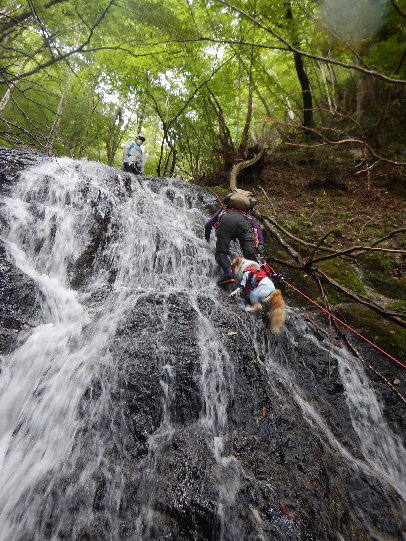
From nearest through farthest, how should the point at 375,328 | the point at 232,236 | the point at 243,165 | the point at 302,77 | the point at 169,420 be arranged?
the point at 169,420 → the point at 375,328 → the point at 232,236 → the point at 243,165 → the point at 302,77

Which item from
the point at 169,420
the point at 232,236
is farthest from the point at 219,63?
the point at 169,420

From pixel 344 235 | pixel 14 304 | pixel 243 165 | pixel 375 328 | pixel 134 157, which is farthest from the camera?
pixel 134 157

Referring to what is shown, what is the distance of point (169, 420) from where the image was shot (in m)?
3.11

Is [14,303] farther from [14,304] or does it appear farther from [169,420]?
[169,420]

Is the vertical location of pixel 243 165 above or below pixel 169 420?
above

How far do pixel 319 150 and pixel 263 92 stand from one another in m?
7.72

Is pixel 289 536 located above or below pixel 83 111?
below

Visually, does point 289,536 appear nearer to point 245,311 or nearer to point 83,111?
point 245,311

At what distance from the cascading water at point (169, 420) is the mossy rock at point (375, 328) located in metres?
0.69

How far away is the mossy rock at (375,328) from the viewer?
4562 millimetres

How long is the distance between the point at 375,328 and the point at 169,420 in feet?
13.0

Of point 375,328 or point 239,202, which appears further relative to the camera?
point 239,202

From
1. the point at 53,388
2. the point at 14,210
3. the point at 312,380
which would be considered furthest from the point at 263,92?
the point at 53,388

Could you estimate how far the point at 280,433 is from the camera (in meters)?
3.18
